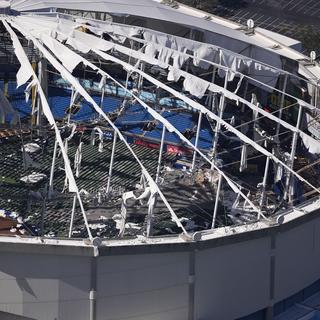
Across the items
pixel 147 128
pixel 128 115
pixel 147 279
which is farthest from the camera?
pixel 128 115

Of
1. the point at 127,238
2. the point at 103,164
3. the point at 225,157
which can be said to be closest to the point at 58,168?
the point at 103,164

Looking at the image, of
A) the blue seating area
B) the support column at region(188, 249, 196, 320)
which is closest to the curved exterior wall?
the support column at region(188, 249, 196, 320)

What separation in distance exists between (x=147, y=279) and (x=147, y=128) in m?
11.6

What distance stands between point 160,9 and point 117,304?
1702cm

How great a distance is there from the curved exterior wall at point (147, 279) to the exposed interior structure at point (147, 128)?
3.22ft

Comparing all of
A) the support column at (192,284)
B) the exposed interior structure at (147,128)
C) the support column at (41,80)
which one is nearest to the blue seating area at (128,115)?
the exposed interior structure at (147,128)

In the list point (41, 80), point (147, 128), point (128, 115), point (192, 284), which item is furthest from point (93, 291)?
point (128, 115)

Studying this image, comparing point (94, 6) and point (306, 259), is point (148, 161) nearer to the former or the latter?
point (94, 6)

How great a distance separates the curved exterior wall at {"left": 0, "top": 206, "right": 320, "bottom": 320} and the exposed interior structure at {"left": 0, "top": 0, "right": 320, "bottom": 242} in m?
0.98

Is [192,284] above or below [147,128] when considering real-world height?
below

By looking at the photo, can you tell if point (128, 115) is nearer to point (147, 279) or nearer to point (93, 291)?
point (147, 279)

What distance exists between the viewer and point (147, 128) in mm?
37875

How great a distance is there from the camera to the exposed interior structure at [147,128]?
31.4m

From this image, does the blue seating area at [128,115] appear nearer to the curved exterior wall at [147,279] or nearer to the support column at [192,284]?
the curved exterior wall at [147,279]
